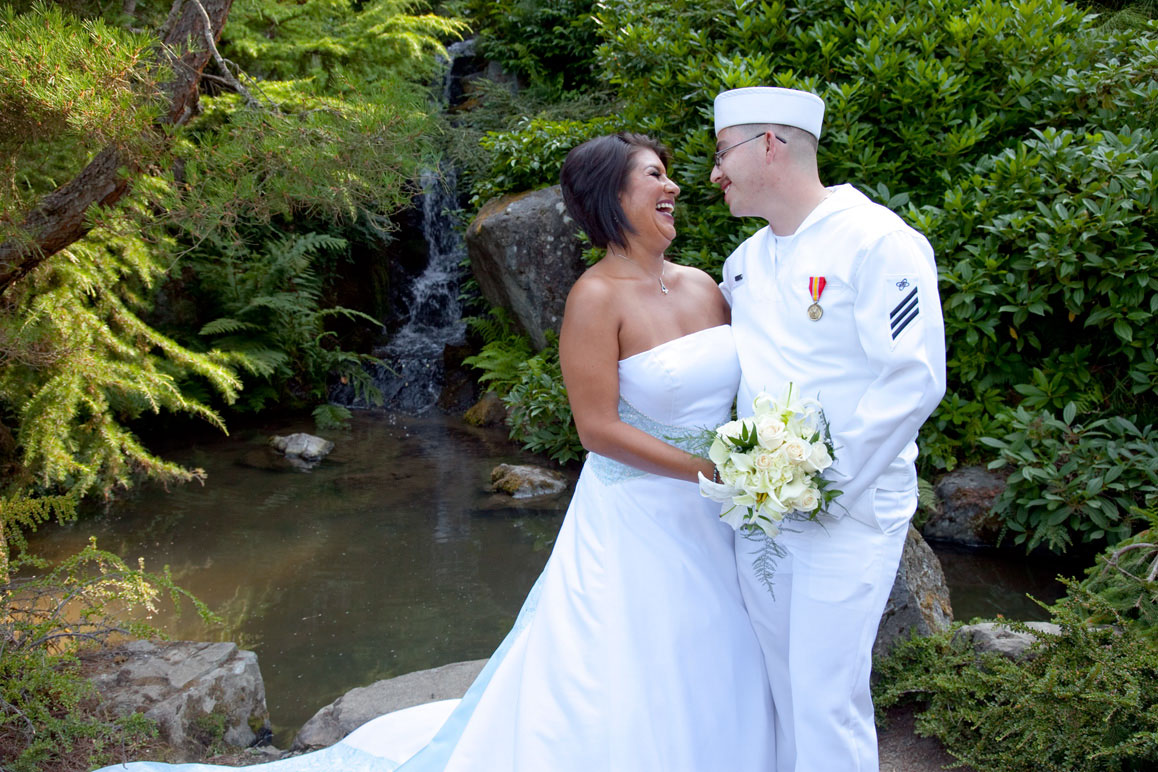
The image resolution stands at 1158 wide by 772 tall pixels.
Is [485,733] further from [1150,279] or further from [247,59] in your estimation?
[247,59]

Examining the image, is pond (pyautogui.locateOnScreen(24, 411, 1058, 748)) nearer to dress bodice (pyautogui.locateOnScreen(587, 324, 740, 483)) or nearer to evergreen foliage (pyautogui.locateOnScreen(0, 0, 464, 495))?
evergreen foliage (pyautogui.locateOnScreen(0, 0, 464, 495))

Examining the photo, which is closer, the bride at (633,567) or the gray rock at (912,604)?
the bride at (633,567)

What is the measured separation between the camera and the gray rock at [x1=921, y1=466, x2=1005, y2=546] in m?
5.77

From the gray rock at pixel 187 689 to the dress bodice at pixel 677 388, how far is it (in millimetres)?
1990

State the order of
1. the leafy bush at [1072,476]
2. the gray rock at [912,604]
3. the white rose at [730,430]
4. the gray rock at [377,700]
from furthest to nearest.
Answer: the leafy bush at [1072,476]
the gray rock at [377,700]
the gray rock at [912,604]
the white rose at [730,430]

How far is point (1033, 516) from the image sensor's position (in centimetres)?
533

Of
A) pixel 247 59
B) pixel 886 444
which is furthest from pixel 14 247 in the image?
pixel 247 59

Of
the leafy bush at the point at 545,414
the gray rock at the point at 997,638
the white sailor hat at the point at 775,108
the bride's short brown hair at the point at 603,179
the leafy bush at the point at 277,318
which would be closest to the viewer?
the white sailor hat at the point at 775,108

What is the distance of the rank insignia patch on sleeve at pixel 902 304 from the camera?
206 cm

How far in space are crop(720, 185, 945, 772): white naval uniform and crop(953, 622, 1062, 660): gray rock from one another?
1150 mm

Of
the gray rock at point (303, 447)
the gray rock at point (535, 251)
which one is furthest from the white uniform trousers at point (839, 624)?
A: the gray rock at point (303, 447)

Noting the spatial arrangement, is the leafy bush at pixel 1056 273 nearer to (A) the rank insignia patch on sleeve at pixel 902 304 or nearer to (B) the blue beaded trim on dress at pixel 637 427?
(B) the blue beaded trim on dress at pixel 637 427

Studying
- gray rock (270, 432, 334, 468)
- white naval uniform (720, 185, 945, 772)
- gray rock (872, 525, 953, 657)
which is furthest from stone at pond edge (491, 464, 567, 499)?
white naval uniform (720, 185, 945, 772)

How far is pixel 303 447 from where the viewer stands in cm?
852
